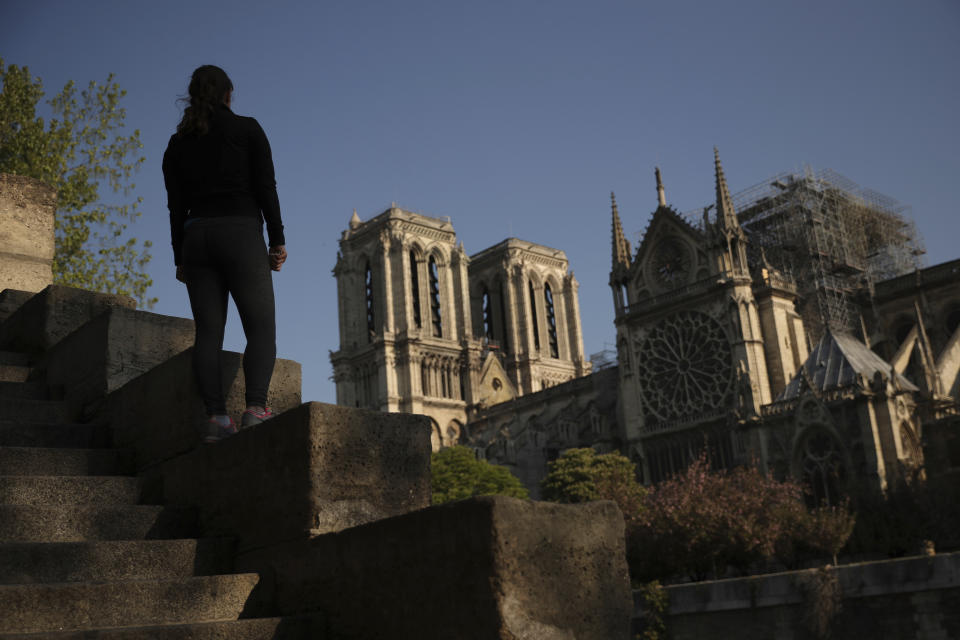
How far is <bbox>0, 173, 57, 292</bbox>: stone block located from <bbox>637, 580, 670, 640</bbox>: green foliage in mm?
13646

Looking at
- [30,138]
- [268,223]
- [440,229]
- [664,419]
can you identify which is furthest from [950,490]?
[440,229]

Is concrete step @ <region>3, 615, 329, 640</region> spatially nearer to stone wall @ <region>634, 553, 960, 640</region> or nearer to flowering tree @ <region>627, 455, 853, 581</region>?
stone wall @ <region>634, 553, 960, 640</region>

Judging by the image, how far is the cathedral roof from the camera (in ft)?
119

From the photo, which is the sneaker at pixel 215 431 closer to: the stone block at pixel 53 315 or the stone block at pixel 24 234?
the stone block at pixel 53 315

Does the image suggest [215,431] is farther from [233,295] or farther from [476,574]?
[476,574]

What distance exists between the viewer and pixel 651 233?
1922 inches

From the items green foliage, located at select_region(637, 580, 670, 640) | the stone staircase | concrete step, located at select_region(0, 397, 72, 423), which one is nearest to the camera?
the stone staircase

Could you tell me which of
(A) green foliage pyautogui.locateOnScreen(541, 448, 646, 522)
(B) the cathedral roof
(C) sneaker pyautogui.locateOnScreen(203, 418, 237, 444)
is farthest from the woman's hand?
(A) green foliage pyautogui.locateOnScreen(541, 448, 646, 522)

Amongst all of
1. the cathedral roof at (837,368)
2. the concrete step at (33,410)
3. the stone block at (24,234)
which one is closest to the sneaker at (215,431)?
the concrete step at (33,410)

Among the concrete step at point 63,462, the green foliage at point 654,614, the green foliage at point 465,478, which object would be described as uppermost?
the green foliage at point 465,478

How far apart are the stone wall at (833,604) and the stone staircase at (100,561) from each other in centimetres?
1433

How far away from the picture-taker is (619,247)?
4931 centimetres

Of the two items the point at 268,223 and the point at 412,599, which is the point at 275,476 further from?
the point at 268,223

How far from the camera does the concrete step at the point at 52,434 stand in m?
5.62
